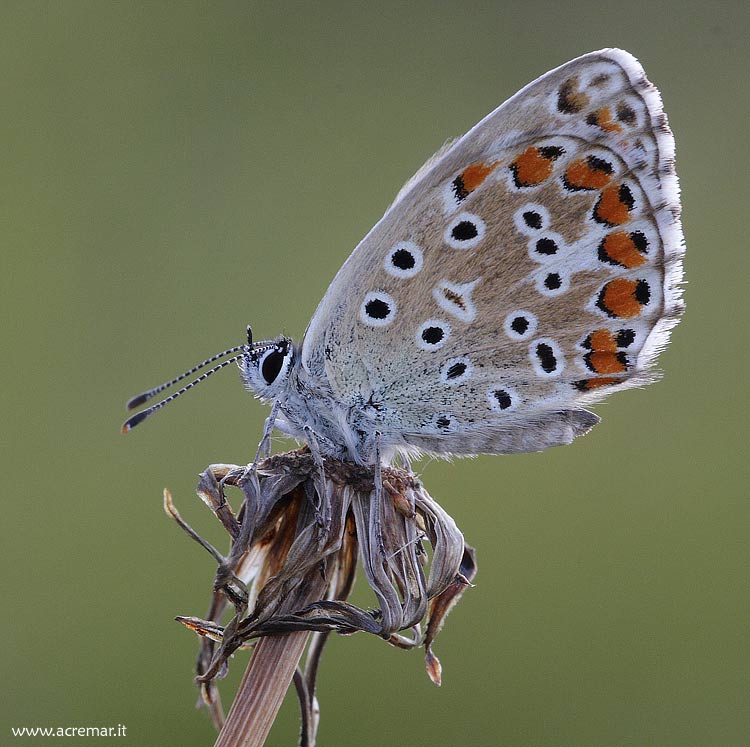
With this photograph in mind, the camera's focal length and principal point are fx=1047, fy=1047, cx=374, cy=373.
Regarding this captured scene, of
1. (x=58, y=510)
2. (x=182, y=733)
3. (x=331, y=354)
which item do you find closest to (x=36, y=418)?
(x=58, y=510)

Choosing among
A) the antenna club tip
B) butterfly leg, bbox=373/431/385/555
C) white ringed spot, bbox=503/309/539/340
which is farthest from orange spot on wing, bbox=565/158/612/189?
the antenna club tip

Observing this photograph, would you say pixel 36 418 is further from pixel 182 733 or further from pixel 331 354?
pixel 331 354

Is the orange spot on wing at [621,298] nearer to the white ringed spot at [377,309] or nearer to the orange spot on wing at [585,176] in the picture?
Result: the orange spot on wing at [585,176]

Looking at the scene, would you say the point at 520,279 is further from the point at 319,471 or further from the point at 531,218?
the point at 319,471

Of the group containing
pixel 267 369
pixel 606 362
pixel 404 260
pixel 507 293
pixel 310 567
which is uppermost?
pixel 404 260

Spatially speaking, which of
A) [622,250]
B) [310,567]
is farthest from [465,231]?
[310,567]

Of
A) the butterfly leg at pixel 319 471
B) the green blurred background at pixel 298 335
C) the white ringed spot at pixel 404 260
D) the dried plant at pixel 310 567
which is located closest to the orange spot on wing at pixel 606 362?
the white ringed spot at pixel 404 260

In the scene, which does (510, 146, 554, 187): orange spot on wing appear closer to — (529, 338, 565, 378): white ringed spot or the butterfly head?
(529, 338, 565, 378): white ringed spot
